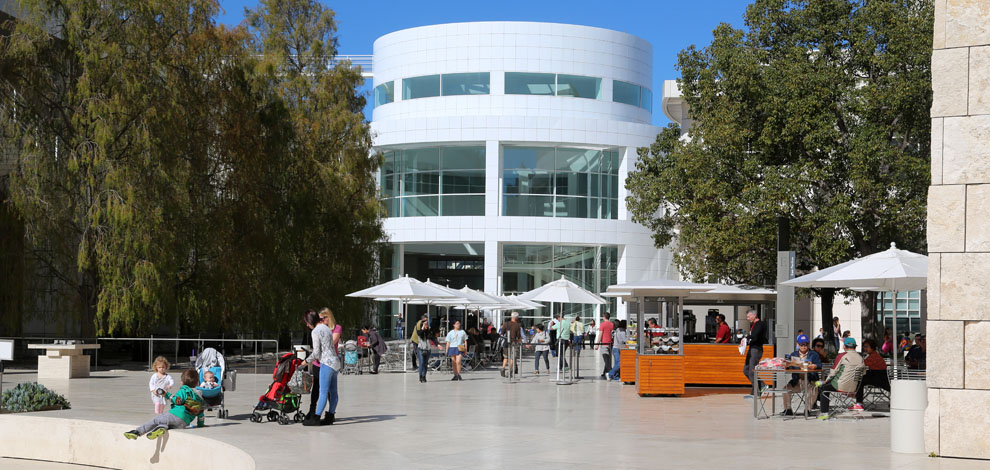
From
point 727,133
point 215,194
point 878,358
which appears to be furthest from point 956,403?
point 215,194

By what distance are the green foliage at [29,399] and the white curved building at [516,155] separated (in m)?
37.8

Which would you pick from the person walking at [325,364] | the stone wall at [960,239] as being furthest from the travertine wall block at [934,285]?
the person walking at [325,364]

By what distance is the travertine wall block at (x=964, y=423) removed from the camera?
11.4 m

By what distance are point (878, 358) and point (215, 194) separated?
20.5 meters

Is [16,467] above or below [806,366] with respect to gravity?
below

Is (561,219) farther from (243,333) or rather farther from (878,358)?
(878,358)

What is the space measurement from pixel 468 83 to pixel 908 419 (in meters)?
44.6

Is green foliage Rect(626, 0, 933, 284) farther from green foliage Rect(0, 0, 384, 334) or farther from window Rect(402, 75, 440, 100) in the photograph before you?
window Rect(402, 75, 440, 100)

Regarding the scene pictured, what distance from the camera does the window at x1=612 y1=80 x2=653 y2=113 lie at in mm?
56500

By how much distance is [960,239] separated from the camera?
11.8 metres

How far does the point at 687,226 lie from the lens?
32531mm

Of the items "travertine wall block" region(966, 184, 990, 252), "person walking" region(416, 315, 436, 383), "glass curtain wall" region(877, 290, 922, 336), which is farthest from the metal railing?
"glass curtain wall" region(877, 290, 922, 336)

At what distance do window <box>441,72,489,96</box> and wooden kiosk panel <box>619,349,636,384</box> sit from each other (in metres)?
32.0

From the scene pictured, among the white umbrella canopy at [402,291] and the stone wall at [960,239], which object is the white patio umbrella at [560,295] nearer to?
the white umbrella canopy at [402,291]
